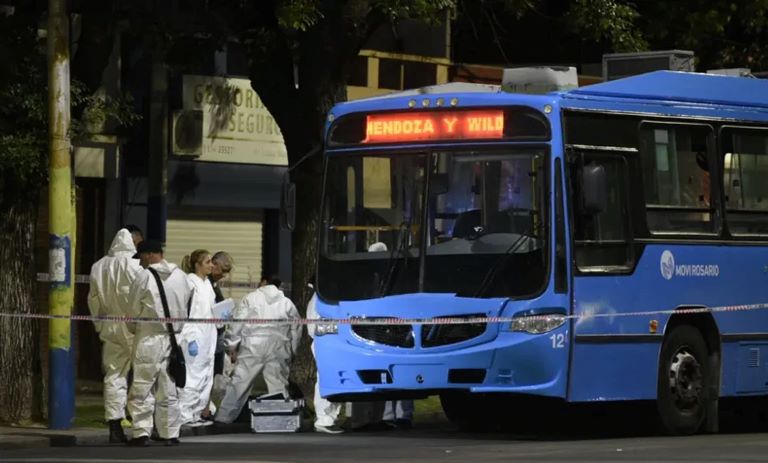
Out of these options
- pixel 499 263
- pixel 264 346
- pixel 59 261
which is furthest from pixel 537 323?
pixel 59 261

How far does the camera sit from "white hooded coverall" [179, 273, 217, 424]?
18.8 meters

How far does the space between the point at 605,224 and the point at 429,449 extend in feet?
8.45

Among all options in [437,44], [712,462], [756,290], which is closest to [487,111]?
[756,290]

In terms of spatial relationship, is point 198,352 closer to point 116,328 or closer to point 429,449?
point 116,328

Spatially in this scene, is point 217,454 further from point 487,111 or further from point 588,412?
point 588,412

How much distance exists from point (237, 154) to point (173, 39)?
13.3ft

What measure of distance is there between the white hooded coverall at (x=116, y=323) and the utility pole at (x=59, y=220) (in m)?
1.12

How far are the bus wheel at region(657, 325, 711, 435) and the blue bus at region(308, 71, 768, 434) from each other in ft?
0.06

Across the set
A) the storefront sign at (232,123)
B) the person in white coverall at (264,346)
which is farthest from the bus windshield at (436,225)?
the storefront sign at (232,123)

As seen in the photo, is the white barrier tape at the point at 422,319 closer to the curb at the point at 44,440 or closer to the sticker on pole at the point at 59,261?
the sticker on pole at the point at 59,261

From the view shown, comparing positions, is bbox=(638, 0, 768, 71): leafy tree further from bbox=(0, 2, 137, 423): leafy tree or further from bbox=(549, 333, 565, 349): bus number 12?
bbox=(549, 333, 565, 349): bus number 12

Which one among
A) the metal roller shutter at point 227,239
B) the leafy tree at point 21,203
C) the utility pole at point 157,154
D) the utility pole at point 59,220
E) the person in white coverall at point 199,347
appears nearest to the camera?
the utility pole at point 59,220

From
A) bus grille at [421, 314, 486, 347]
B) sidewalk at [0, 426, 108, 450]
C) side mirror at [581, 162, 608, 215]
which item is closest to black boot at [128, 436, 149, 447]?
sidewalk at [0, 426, 108, 450]

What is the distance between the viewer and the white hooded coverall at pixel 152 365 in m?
17.0
